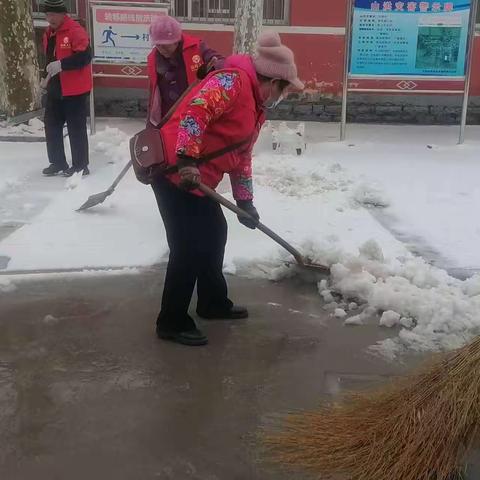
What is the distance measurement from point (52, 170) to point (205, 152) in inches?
166

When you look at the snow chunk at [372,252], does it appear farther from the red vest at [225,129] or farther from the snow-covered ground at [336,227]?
the red vest at [225,129]

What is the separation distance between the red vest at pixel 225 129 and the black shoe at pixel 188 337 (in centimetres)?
75

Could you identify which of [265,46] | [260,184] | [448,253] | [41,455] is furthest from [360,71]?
[41,455]

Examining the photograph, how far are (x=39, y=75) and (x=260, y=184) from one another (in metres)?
4.77

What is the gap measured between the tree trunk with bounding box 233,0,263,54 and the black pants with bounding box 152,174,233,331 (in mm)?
5314

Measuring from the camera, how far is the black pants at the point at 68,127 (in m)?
7.20

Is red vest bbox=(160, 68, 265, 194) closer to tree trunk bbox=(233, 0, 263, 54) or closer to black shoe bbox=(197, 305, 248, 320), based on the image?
black shoe bbox=(197, 305, 248, 320)

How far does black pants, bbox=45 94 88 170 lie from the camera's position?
7203 millimetres

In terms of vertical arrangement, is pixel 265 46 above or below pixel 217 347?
above

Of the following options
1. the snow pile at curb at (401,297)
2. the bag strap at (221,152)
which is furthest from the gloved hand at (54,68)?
the bag strap at (221,152)

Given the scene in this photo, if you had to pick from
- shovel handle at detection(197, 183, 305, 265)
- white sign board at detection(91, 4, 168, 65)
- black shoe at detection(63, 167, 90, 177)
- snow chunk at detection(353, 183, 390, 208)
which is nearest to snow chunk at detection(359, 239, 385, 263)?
shovel handle at detection(197, 183, 305, 265)

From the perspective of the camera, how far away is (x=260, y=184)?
6863 millimetres

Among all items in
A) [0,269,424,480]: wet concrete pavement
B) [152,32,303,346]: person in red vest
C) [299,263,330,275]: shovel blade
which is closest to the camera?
[0,269,424,480]: wet concrete pavement

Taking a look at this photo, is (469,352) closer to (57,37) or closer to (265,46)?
(265,46)
